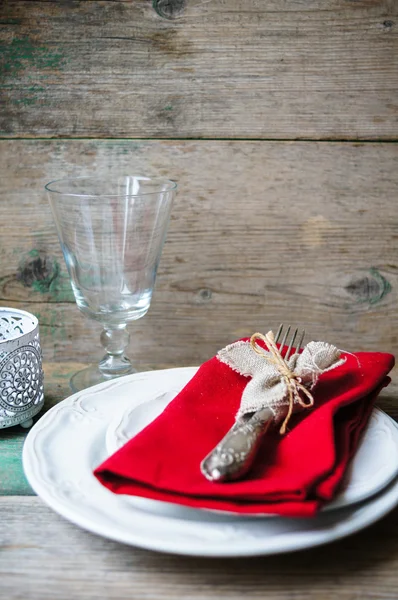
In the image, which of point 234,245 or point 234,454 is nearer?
point 234,454

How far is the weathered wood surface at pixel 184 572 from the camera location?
18.4 inches

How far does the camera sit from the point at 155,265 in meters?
0.83

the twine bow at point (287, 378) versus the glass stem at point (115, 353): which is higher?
the twine bow at point (287, 378)

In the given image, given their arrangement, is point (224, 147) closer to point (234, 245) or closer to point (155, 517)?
point (234, 245)

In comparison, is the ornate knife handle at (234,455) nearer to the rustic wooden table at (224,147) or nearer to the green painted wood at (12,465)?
the green painted wood at (12,465)

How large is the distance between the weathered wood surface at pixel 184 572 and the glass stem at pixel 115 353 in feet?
1.18

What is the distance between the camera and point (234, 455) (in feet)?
1.65

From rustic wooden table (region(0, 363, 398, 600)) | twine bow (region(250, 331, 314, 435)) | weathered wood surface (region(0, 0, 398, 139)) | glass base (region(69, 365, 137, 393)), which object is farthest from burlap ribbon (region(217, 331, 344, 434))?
weathered wood surface (region(0, 0, 398, 139))

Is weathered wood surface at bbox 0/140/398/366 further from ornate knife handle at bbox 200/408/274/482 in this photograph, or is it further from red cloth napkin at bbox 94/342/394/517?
ornate knife handle at bbox 200/408/274/482

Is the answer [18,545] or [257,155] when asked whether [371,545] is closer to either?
[18,545]

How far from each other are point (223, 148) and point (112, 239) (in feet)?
0.73

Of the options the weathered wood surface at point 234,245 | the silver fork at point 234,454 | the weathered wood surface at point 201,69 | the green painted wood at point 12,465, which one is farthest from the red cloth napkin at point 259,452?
the weathered wood surface at point 201,69

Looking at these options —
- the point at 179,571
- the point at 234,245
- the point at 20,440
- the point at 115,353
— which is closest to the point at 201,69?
the point at 234,245

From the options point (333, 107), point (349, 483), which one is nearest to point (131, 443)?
point (349, 483)
